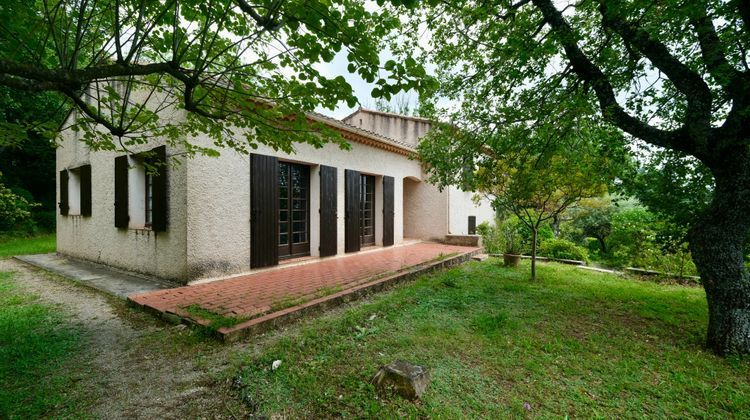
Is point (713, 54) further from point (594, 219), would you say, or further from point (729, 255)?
point (594, 219)

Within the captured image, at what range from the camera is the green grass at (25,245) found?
32.4 feet

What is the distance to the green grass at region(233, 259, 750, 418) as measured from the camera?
7.46 feet

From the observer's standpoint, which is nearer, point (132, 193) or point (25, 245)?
point (132, 193)

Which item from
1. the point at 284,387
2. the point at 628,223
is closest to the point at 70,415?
the point at 284,387

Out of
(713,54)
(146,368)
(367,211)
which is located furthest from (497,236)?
(146,368)

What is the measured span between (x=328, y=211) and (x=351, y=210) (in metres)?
0.83

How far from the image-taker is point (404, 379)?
232cm

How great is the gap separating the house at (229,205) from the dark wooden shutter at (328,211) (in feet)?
0.08

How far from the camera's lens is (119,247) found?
21.6ft

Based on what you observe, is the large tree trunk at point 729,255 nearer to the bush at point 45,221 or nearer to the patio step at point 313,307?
the patio step at point 313,307

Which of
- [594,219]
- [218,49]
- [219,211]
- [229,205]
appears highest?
[218,49]

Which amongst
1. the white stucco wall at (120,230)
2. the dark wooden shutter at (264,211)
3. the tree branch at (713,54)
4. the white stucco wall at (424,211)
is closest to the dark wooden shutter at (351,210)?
the dark wooden shutter at (264,211)

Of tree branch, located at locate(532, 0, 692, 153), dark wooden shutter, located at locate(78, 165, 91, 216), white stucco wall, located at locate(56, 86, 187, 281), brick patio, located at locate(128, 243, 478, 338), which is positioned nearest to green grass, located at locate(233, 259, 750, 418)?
brick patio, located at locate(128, 243, 478, 338)

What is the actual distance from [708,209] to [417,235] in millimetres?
8486
